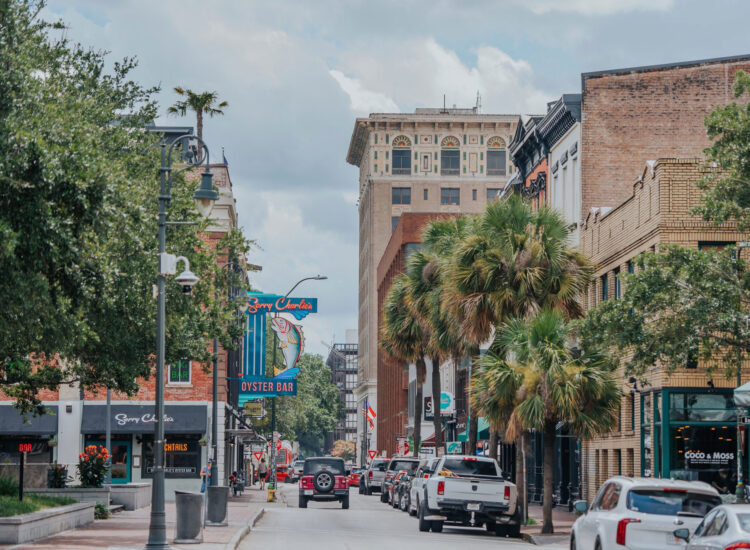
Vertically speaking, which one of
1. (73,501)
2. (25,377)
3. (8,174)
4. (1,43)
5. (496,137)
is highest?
(496,137)

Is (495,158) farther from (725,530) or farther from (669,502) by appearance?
(725,530)

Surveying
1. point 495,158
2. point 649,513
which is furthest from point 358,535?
point 495,158

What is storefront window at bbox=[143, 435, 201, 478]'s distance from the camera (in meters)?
53.8

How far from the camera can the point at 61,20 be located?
26.6 meters

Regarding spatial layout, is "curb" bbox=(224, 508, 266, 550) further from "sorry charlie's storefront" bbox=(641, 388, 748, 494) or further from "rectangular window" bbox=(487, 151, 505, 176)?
"rectangular window" bbox=(487, 151, 505, 176)

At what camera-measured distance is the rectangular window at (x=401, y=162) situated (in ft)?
422

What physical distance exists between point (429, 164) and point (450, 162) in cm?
219

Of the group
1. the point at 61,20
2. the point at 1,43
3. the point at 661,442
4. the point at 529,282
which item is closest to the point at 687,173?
the point at 529,282

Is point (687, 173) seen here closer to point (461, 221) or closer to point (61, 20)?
point (461, 221)

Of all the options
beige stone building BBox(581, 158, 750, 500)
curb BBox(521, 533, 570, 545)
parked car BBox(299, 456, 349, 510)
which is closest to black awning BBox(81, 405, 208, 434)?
parked car BBox(299, 456, 349, 510)

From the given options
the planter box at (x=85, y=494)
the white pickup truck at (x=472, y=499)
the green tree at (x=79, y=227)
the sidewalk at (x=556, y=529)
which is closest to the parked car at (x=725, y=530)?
the green tree at (x=79, y=227)

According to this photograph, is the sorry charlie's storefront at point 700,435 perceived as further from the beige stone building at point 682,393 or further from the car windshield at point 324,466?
the car windshield at point 324,466

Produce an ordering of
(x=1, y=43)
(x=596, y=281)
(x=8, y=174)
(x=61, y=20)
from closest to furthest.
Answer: (x=8, y=174) < (x=1, y=43) < (x=61, y=20) < (x=596, y=281)

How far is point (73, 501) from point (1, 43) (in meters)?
14.9
